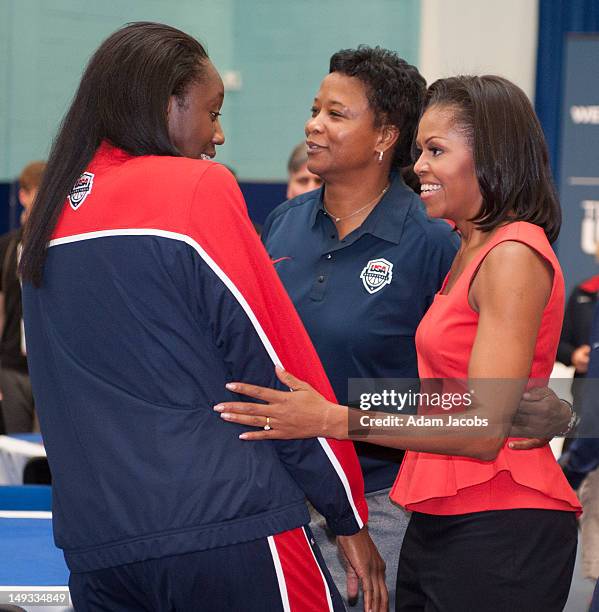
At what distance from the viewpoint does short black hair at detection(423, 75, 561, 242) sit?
5.51 feet

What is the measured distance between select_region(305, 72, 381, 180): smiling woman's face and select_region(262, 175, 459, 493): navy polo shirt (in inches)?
5.0

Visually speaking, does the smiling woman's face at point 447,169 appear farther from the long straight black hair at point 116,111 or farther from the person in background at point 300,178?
the person in background at point 300,178

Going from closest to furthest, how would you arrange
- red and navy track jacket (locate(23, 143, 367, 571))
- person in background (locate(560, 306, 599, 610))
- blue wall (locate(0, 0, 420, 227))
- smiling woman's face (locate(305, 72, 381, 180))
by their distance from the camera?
red and navy track jacket (locate(23, 143, 367, 571))
smiling woman's face (locate(305, 72, 381, 180))
person in background (locate(560, 306, 599, 610))
blue wall (locate(0, 0, 420, 227))

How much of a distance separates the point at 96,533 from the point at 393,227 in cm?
100

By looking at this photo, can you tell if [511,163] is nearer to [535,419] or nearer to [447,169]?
[447,169]

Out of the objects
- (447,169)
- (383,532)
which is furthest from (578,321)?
(447,169)

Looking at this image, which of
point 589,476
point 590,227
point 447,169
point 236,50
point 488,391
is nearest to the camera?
point 488,391

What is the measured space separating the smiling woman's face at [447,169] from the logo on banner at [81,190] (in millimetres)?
622

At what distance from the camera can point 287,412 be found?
153cm

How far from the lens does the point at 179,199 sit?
1437 mm

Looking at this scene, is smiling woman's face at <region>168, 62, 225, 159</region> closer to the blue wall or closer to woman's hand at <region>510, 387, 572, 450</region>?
woman's hand at <region>510, 387, 572, 450</region>

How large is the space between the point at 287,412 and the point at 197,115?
47 centimetres

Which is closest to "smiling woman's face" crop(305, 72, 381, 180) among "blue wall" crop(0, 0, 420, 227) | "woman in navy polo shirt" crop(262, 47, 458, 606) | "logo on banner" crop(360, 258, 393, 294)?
"woman in navy polo shirt" crop(262, 47, 458, 606)

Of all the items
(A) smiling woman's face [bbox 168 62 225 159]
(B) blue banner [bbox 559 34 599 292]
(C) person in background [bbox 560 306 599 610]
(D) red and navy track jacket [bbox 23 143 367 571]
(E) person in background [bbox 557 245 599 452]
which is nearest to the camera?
(D) red and navy track jacket [bbox 23 143 367 571]
